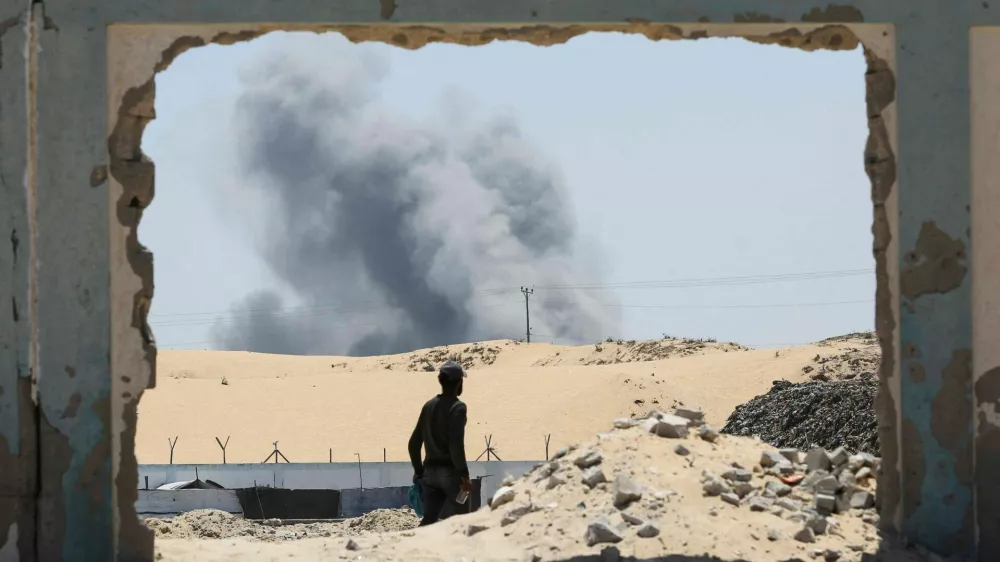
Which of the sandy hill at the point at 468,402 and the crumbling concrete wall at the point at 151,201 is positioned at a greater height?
the crumbling concrete wall at the point at 151,201

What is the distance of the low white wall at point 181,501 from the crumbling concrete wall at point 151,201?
5149 mm

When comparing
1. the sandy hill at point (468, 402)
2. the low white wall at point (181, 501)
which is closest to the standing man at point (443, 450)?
the low white wall at point (181, 501)

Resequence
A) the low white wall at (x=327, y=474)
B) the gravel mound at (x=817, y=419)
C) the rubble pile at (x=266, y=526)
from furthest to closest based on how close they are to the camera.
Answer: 1. the gravel mound at (x=817, y=419)
2. the low white wall at (x=327, y=474)
3. the rubble pile at (x=266, y=526)

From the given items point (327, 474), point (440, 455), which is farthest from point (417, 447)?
point (327, 474)

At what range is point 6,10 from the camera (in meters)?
6.67

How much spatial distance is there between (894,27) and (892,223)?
44.6 inches

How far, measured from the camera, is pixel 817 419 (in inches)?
663

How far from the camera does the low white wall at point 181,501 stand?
1182 centimetres

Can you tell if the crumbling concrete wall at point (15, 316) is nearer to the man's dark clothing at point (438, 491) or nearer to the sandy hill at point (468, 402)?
the man's dark clothing at point (438, 491)

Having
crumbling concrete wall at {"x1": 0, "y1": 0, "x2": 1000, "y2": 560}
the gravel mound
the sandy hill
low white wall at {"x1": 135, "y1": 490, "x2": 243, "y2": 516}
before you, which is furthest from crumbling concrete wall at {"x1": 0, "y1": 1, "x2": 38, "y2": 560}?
the sandy hill

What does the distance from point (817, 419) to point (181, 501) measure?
890cm

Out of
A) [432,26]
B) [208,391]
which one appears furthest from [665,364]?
[432,26]

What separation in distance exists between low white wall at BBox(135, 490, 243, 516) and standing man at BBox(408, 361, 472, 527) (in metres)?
3.56

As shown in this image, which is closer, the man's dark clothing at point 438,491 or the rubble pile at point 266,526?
the man's dark clothing at point 438,491
